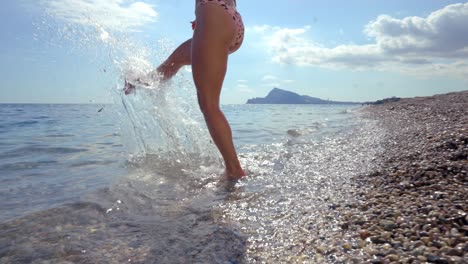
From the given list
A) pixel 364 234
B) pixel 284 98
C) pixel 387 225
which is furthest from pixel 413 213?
pixel 284 98

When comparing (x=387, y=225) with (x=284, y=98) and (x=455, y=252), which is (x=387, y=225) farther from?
(x=284, y=98)

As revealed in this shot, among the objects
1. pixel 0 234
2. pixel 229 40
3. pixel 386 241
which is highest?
pixel 229 40

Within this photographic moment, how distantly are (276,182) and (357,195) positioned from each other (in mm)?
819

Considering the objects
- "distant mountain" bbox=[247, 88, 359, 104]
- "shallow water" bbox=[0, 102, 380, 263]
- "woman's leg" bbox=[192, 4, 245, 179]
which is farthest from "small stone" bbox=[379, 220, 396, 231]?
"distant mountain" bbox=[247, 88, 359, 104]

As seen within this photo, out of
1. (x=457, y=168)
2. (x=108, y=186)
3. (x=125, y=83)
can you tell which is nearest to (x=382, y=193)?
(x=457, y=168)

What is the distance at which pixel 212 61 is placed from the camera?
2.76 m

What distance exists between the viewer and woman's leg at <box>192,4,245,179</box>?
9.05ft

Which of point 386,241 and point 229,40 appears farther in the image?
point 229,40

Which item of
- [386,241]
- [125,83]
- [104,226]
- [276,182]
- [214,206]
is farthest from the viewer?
[125,83]

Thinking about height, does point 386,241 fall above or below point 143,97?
below

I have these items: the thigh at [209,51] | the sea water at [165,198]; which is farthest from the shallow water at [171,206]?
the thigh at [209,51]

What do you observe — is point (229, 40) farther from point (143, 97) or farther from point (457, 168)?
point (457, 168)

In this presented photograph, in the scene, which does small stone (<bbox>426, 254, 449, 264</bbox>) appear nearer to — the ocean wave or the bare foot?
the bare foot

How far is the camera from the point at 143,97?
13.5 feet
